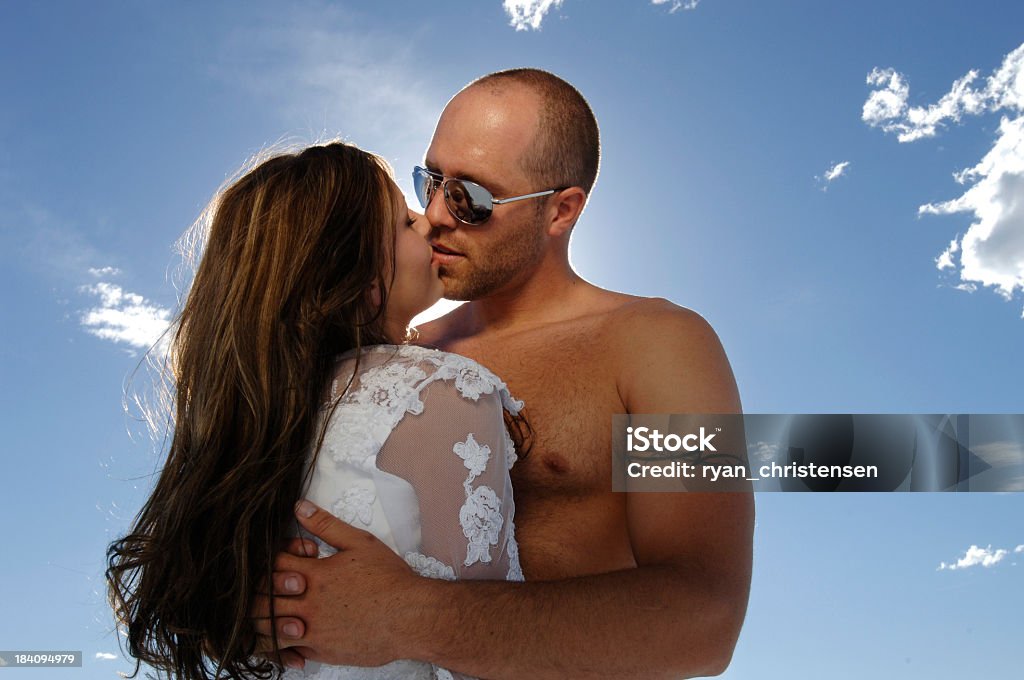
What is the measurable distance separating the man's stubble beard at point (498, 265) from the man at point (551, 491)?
1cm

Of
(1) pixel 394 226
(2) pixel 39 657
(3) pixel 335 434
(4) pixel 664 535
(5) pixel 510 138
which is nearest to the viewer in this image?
(3) pixel 335 434

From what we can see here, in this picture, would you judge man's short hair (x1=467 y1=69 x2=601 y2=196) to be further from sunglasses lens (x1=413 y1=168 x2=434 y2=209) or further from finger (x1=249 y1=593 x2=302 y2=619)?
finger (x1=249 y1=593 x2=302 y2=619)

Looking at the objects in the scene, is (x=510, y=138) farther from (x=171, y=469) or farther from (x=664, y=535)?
(x=171, y=469)

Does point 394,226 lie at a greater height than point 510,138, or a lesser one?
lesser

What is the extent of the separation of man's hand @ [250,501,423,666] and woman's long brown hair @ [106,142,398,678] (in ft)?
0.26

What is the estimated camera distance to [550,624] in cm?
278

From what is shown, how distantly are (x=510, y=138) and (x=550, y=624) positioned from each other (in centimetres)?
298

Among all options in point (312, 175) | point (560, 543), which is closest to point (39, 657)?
point (560, 543)

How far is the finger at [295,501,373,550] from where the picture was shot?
251cm

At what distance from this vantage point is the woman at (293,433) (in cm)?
256

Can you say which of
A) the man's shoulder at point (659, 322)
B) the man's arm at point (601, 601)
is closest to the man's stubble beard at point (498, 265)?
the man's shoulder at point (659, 322)

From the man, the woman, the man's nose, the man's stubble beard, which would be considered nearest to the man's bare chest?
the man

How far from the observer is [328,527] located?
2537 mm

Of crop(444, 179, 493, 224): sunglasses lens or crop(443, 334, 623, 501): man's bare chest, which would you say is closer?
crop(443, 334, 623, 501): man's bare chest
